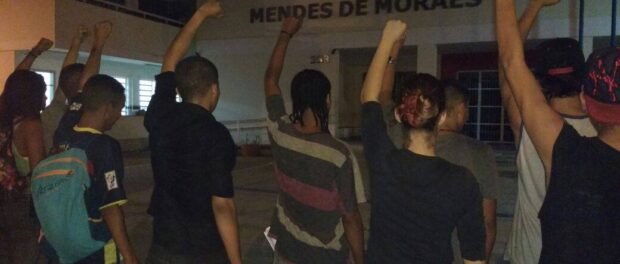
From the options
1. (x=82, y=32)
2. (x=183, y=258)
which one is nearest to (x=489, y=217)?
(x=183, y=258)

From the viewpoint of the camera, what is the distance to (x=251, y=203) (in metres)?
8.34

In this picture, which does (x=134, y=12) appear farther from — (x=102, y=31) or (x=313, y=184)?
(x=313, y=184)

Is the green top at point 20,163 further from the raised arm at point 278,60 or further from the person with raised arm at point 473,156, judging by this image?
the person with raised arm at point 473,156

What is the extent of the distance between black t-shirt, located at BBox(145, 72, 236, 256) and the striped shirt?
313 millimetres

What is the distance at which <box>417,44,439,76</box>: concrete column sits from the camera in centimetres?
1648

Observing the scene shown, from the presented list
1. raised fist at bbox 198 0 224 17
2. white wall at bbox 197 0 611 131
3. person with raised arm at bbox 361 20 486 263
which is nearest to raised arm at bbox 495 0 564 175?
person with raised arm at bbox 361 20 486 263

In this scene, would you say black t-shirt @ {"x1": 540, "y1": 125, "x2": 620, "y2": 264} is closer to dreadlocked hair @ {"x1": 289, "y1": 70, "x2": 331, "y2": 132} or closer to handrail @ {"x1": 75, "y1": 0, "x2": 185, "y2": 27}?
dreadlocked hair @ {"x1": 289, "y1": 70, "x2": 331, "y2": 132}

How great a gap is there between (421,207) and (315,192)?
25.2 inches

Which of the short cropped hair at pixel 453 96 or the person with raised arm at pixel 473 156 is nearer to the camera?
the person with raised arm at pixel 473 156

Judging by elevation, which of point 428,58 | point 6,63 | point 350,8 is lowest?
point 6,63

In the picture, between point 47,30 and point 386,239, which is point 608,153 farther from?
point 47,30

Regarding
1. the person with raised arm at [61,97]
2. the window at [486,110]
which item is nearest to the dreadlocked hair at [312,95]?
the person with raised arm at [61,97]

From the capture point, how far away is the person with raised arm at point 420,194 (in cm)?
203

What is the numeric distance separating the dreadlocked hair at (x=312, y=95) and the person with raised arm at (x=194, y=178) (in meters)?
0.40
